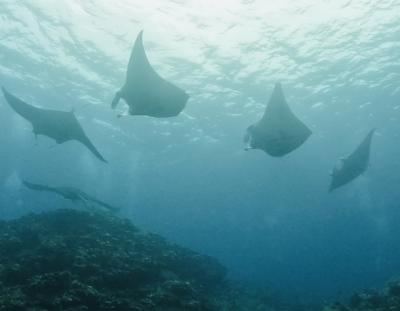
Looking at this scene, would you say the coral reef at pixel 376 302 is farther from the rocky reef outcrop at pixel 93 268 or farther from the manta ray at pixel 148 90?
the manta ray at pixel 148 90

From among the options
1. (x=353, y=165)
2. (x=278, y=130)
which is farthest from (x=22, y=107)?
(x=353, y=165)

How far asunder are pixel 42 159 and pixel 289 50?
48.9m

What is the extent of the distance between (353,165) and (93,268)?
324 inches

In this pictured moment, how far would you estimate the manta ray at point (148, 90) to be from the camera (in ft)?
27.8

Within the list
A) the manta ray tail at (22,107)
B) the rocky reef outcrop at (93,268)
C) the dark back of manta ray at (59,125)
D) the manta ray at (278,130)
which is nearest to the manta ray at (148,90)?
the manta ray at (278,130)

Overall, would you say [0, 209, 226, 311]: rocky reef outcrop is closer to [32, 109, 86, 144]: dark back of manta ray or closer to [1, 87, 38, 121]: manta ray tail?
[32, 109, 86, 144]: dark back of manta ray

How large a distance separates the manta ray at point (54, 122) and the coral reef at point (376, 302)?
717 cm

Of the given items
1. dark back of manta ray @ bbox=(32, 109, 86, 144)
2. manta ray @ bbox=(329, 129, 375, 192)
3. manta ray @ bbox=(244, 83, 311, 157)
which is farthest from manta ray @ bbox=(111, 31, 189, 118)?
manta ray @ bbox=(329, 129, 375, 192)

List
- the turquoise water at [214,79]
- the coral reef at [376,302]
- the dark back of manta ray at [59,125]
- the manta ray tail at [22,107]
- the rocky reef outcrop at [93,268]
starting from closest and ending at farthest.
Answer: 1. the rocky reef outcrop at [93,268]
2. the coral reef at [376,302]
3. the manta ray tail at [22,107]
4. the dark back of manta ray at [59,125]
5. the turquoise water at [214,79]

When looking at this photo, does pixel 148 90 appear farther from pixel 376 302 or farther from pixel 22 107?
pixel 376 302

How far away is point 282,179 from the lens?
58688 mm

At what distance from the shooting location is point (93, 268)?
30.7 ft

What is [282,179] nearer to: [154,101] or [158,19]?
[158,19]


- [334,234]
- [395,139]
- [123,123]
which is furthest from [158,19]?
[334,234]
